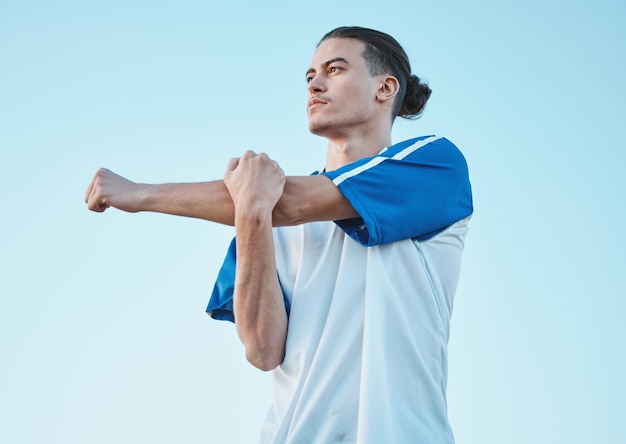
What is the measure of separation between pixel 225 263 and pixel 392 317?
3.58ft

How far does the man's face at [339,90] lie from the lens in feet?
14.3

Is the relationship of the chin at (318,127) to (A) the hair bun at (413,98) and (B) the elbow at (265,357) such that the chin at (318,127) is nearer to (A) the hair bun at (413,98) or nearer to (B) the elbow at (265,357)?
(A) the hair bun at (413,98)

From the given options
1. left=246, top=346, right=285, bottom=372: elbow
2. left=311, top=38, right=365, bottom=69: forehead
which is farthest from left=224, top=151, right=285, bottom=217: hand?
left=311, top=38, right=365, bottom=69: forehead

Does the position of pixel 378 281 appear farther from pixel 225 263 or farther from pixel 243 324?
pixel 225 263

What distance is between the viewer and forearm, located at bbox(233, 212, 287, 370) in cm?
353

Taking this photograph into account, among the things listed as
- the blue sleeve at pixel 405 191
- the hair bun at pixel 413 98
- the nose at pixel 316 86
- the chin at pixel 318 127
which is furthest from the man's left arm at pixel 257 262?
the hair bun at pixel 413 98

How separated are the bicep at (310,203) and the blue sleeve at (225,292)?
67cm

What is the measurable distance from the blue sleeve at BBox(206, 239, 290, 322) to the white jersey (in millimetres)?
325

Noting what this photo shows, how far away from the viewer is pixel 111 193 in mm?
3707

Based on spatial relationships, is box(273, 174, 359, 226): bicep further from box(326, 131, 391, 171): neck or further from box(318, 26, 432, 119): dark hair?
box(318, 26, 432, 119): dark hair

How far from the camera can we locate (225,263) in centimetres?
433

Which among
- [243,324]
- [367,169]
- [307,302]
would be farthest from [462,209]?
[243,324]

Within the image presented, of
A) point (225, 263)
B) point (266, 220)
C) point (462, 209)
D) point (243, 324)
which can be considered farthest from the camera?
point (225, 263)

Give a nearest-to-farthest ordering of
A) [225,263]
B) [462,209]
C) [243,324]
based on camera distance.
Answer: [243,324]
[462,209]
[225,263]
